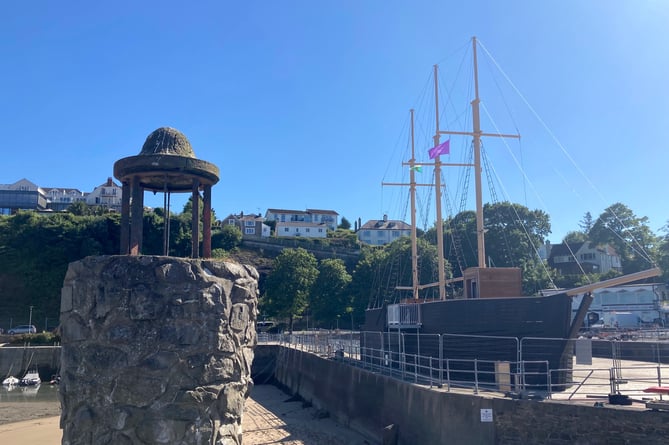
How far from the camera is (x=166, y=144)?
938cm

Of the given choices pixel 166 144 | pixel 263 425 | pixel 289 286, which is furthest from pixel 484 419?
pixel 289 286

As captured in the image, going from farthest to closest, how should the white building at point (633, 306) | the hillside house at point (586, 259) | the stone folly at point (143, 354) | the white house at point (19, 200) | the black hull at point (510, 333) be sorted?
the white house at point (19, 200)
the hillside house at point (586, 259)
the white building at point (633, 306)
the black hull at point (510, 333)
the stone folly at point (143, 354)

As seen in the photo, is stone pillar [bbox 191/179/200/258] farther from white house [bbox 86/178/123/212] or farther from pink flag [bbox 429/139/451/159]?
white house [bbox 86/178/123/212]

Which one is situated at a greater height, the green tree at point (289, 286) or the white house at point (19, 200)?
the white house at point (19, 200)

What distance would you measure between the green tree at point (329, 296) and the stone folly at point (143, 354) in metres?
45.1

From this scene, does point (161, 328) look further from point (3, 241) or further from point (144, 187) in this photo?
point (3, 241)

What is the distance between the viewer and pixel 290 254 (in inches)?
2148

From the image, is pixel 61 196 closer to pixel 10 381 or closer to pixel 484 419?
pixel 10 381

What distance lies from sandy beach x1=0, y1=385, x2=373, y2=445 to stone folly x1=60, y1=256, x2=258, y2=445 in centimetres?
1046

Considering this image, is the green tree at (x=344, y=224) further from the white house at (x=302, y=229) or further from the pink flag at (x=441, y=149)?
the pink flag at (x=441, y=149)

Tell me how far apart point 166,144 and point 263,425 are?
15129 mm

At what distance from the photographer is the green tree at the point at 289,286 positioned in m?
50.8

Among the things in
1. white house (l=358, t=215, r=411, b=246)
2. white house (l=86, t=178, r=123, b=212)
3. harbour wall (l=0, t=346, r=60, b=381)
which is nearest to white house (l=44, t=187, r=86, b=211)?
white house (l=86, t=178, r=123, b=212)

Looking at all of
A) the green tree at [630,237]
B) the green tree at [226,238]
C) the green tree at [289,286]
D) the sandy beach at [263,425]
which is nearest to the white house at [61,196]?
the green tree at [226,238]
